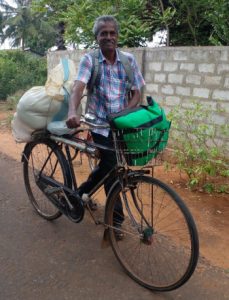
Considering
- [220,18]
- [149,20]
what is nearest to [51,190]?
[220,18]

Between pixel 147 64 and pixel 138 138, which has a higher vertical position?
pixel 147 64

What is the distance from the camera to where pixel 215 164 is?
14.7ft

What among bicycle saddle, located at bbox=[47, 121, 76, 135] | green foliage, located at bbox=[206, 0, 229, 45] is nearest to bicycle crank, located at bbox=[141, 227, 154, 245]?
bicycle saddle, located at bbox=[47, 121, 76, 135]

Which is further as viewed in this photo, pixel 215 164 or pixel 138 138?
pixel 215 164

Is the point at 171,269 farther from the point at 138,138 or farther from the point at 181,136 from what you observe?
the point at 181,136

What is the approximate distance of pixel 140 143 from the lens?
8.12ft

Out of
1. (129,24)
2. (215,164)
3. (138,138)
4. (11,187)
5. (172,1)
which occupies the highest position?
(172,1)

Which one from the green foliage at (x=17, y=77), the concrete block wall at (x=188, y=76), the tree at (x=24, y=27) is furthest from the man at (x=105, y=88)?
the tree at (x=24, y=27)

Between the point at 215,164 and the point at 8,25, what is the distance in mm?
40762

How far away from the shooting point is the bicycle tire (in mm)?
3446

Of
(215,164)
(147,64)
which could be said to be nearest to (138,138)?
(215,164)

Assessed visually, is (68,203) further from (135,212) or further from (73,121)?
(73,121)

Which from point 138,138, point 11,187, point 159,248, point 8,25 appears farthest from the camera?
point 8,25

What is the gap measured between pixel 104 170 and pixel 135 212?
1.57 ft
